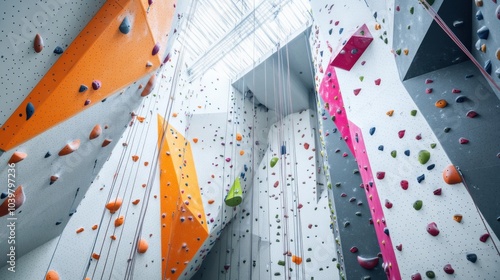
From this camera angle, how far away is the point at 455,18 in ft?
5.72

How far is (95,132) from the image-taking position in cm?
228

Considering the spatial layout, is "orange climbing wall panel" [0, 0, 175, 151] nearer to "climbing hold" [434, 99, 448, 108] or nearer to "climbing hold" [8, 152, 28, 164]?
"climbing hold" [8, 152, 28, 164]

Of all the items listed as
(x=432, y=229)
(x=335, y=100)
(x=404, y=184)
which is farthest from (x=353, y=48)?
(x=432, y=229)

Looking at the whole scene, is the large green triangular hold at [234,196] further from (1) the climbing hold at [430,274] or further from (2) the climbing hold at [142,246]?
(1) the climbing hold at [430,274]

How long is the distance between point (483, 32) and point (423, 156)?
92 centimetres

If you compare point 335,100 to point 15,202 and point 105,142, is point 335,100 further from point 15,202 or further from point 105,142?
point 15,202

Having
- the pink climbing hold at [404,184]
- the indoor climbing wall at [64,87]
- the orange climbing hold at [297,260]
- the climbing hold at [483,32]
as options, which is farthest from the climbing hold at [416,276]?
the indoor climbing wall at [64,87]

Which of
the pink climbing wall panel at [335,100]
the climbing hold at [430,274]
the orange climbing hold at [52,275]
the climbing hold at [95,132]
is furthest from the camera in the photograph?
the pink climbing wall panel at [335,100]

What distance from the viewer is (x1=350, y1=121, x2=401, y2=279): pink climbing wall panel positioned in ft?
7.46

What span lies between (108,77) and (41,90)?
45cm

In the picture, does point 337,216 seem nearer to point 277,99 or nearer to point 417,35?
point 417,35

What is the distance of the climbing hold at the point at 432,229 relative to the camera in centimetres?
189

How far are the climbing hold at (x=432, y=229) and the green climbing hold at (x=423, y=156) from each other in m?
0.47

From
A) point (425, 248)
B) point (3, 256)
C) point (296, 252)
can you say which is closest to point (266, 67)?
point (296, 252)
